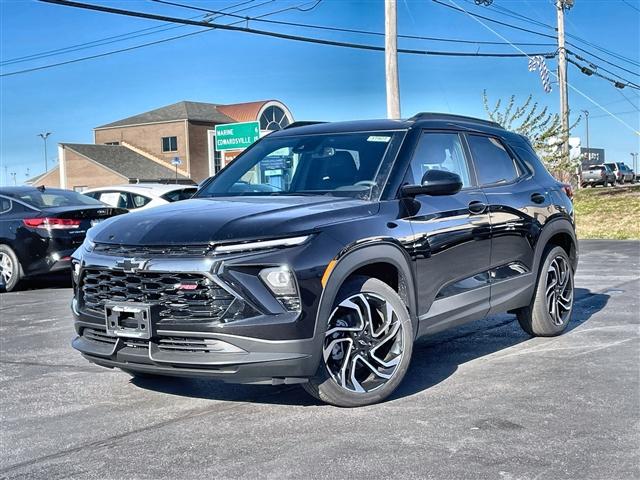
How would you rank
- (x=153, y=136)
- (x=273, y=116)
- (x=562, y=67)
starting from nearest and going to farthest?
(x=562, y=67) → (x=273, y=116) → (x=153, y=136)

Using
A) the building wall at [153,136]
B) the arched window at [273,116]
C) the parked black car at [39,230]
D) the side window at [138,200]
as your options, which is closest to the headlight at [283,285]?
the parked black car at [39,230]

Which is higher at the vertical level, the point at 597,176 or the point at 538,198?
the point at 597,176

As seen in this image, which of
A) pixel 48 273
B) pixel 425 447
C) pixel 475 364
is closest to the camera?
pixel 425 447

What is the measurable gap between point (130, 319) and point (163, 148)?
224 ft

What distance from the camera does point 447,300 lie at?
5391 millimetres

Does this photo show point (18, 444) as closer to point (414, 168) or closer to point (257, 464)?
point (257, 464)

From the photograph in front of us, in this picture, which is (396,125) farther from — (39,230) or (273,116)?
(273,116)

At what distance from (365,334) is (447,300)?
891mm

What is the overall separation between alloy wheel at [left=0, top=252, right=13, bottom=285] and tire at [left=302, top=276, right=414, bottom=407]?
8.21m

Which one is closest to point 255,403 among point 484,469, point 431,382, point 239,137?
point 431,382

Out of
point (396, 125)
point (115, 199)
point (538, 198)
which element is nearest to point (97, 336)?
point (396, 125)

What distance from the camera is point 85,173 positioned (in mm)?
67812

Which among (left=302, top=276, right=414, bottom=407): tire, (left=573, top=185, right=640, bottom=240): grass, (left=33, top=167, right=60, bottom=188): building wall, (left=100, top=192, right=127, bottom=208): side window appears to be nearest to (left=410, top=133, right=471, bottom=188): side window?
(left=302, top=276, right=414, bottom=407): tire

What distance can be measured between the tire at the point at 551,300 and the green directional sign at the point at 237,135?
19.6 metres
